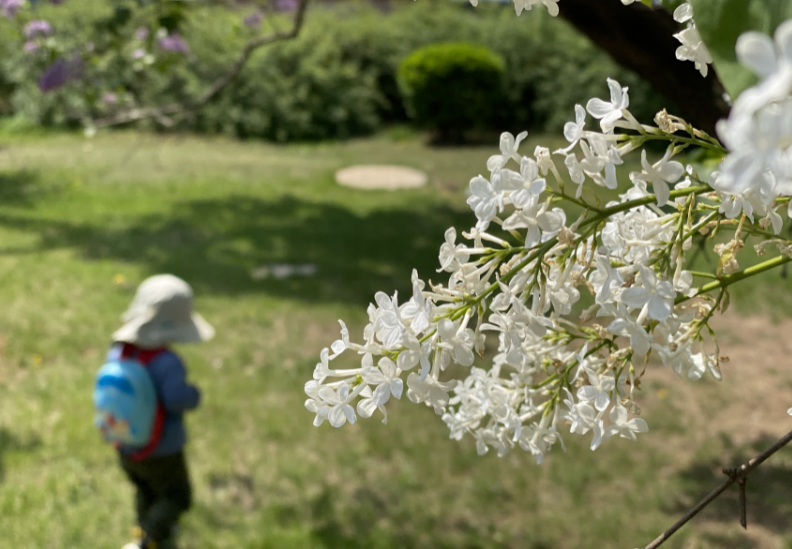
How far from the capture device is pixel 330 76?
1132 cm

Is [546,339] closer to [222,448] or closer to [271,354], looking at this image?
[222,448]

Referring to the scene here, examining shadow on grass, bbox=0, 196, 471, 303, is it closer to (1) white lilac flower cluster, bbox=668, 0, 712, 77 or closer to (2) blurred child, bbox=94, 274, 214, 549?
(2) blurred child, bbox=94, 274, 214, 549

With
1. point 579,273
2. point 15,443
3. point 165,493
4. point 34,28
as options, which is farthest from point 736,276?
point 34,28

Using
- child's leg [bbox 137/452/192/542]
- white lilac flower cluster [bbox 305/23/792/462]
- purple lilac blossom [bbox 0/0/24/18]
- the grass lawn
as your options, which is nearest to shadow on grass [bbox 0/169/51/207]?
the grass lawn

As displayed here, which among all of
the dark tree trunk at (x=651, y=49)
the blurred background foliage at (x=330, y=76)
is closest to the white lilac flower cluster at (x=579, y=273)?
the dark tree trunk at (x=651, y=49)

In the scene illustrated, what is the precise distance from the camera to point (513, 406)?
2.43ft

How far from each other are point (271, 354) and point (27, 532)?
1.79 metres

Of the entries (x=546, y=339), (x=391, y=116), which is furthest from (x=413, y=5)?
(x=546, y=339)

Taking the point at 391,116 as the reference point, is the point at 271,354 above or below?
above

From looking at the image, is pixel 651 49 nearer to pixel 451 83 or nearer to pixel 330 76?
pixel 451 83

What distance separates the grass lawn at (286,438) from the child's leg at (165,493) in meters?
0.16

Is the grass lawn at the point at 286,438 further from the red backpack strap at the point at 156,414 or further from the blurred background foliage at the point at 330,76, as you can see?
the blurred background foliage at the point at 330,76

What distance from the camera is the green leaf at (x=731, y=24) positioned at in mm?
345

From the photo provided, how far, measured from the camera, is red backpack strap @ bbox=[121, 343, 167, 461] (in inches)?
98.0
